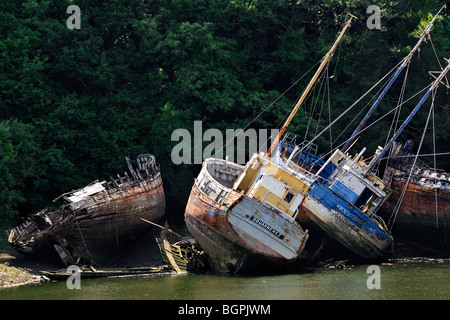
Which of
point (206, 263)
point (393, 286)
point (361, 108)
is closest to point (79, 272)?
point (206, 263)

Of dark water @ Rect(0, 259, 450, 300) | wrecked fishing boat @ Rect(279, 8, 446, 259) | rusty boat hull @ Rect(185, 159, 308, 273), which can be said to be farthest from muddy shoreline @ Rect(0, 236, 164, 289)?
wrecked fishing boat @ Rect(279, 8, 446, 259)

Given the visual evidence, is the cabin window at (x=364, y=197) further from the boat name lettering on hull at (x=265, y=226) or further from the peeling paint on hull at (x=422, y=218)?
the boat name lettering on hull at (x=265, y=226)

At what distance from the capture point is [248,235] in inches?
1259

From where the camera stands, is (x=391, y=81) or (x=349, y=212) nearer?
(x=349, y=212)

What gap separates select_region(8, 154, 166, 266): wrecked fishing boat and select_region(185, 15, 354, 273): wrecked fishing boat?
3765 millimetres

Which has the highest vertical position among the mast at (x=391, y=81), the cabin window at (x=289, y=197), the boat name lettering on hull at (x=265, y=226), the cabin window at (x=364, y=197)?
the mast at (x=391, y=81)

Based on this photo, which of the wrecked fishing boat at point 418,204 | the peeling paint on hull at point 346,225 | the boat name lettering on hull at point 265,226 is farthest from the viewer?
the wrecked fishing boat at point 418,204

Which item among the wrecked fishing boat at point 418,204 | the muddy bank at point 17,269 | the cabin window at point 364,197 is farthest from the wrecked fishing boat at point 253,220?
the wrecked fishing boat at point 418,204

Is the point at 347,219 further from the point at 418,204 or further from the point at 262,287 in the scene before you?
the point at 262,287

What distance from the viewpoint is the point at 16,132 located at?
124 feet

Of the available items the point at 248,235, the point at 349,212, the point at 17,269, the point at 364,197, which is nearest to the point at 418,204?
the point at 364,197

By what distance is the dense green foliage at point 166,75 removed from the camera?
4125cm

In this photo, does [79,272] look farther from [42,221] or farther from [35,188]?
[35,188]

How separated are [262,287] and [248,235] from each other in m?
3.06
